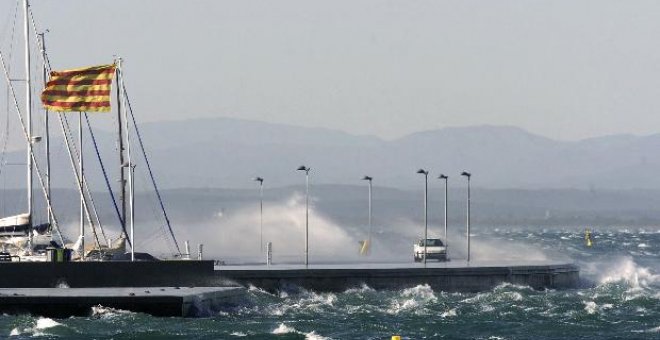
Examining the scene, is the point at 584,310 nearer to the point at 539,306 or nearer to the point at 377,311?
the point at 539,306

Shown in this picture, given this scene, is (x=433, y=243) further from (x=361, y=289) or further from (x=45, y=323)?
(x=45, y=323)

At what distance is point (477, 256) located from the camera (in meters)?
143

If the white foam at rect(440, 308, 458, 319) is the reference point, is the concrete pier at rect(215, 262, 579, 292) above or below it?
above

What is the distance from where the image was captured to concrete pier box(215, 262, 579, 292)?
9262cm

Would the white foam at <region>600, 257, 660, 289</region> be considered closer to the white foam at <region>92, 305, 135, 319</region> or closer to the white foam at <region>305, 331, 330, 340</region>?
the white foam at <region>305, 331, 330, 340</region>

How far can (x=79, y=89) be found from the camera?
278ft

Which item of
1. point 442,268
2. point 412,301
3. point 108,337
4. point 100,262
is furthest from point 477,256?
point 108,337

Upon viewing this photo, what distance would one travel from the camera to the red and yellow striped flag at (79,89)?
3337 inches

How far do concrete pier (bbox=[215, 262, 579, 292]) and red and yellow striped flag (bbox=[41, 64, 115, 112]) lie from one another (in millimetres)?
11802

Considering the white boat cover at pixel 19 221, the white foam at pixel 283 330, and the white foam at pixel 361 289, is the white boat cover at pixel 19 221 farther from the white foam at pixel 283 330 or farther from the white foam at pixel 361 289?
the white foam at pixel 283 330

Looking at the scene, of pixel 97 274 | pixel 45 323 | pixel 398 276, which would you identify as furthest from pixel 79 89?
pixel 398 276

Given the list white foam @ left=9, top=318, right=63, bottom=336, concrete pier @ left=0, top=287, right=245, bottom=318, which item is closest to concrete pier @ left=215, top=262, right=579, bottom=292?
concrete pier @ left=0, top=287, right=245, bottom=318

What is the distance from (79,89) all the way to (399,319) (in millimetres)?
20150

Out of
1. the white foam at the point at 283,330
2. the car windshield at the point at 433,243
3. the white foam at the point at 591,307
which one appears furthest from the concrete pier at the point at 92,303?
the car windshield at the point at 433,243
